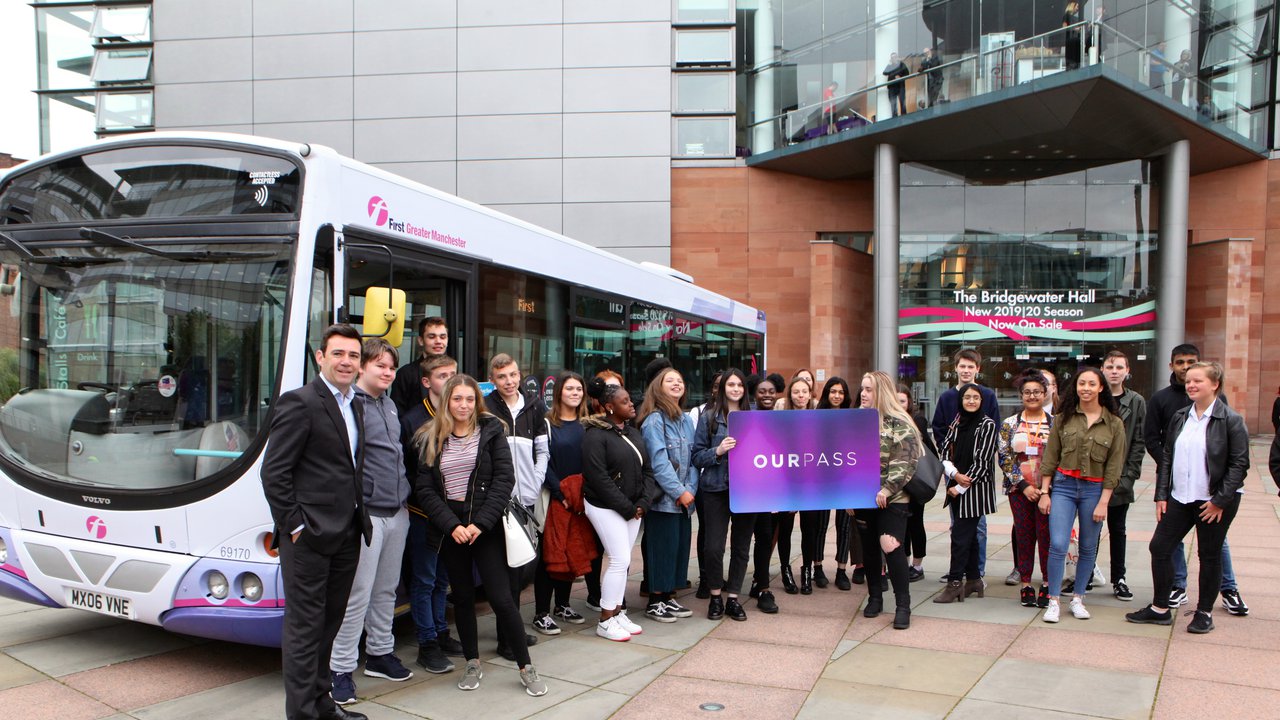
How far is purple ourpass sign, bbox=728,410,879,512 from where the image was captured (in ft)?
20.8

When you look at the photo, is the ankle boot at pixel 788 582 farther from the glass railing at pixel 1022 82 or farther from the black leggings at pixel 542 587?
the glass railing at pixel 1022 82

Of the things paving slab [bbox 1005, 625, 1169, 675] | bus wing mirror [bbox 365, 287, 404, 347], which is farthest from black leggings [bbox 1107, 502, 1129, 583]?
bus wing mirror [bbox 365, 287, 404, 347]

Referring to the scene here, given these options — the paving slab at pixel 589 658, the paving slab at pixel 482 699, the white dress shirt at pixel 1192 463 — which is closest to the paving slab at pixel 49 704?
the paving slab at pixel 482 699

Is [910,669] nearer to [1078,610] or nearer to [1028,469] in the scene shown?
[1078,610]

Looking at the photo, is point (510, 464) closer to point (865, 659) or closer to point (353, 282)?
point (353, 282)

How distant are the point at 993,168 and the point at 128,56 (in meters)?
24.4

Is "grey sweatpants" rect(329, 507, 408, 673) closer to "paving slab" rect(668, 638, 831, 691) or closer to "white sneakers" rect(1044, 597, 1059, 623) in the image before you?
"paving slab" rect(668, 638, 831, 691)

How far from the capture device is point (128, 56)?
25.2 m

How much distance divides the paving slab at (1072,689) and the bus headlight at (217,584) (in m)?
4.07

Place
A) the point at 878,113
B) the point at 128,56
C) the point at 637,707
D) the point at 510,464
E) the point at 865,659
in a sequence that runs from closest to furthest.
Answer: the point at 637,707, the point at 510,464, the point at 865,659, the point at 878,113, the point at 128,56

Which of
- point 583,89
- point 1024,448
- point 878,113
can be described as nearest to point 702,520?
point 1024,448

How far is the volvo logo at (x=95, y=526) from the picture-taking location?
16.1 feet

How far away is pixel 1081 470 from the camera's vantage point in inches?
239

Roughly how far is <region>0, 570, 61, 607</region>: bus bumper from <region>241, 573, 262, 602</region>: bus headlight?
4.54 ft
